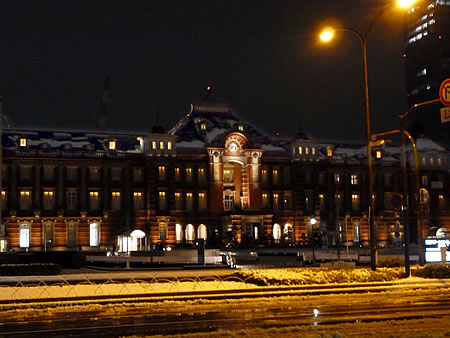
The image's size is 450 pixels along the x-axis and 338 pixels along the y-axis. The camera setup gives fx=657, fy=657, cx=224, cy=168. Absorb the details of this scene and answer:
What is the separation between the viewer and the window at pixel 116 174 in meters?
81.2

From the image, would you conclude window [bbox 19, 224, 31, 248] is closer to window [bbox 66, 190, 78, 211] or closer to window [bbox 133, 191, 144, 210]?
window [bbox 66, 190, 78, 211]

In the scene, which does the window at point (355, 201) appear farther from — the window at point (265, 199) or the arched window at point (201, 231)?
the arched window at point (201, 231)

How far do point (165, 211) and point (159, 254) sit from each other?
82.5ft

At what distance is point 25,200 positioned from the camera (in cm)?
7756

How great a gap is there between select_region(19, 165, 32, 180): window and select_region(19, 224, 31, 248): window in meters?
5.65

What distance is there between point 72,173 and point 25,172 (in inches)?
217

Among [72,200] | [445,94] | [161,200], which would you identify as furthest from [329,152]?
[445,94]

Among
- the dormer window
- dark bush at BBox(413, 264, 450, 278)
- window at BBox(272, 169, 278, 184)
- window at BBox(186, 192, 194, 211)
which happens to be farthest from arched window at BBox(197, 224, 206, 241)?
dark bush at BBox(413, 264, 450, 278)

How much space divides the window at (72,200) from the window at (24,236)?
5420mm

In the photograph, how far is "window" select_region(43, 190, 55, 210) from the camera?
258 feet

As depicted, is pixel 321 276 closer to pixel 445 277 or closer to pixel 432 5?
pixel 445 277

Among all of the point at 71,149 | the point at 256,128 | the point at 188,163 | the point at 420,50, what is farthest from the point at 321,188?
the point at 420,50

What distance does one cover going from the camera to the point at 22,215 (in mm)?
76875

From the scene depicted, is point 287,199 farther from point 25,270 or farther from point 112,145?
point 25,270
